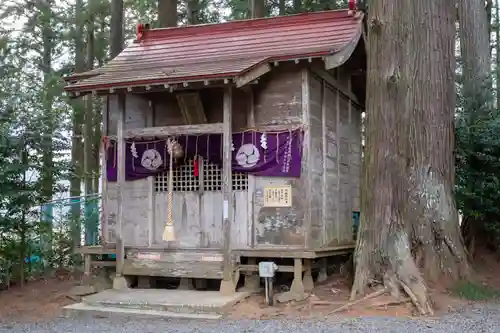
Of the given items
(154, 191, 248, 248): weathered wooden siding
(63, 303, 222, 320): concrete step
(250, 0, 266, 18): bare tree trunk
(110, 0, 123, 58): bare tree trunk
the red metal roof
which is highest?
(250, 0, 266, 18): bare tree trunk

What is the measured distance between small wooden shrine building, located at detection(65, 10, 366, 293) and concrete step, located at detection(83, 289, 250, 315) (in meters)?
0.36

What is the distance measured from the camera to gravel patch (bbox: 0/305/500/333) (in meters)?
7.03

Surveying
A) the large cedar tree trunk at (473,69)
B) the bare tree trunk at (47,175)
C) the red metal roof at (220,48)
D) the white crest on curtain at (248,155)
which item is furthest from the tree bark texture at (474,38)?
the bare tree trunk at (47,175)

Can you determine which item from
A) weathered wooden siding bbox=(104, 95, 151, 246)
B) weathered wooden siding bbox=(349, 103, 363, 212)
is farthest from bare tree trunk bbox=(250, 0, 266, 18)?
weathered wooden siding bbox=(104, 95, 151, 246)

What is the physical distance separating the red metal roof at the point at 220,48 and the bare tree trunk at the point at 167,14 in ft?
10.1

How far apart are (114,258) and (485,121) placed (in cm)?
788

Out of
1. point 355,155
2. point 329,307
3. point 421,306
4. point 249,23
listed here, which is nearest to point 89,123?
point 249,23

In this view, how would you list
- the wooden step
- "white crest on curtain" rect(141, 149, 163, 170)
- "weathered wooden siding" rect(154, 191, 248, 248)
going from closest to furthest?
the wooden step
"weathered wooden siding" rect(154, 191, 248, 248)
"white crest on curtain" rect(141, 149, 163, 170)

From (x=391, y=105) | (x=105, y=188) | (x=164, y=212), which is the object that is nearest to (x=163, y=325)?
(x=164, y=212)

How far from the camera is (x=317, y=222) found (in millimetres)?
10000

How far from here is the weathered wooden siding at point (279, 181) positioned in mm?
9617

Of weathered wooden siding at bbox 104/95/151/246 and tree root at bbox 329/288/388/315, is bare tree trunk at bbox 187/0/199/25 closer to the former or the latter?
weathered wooden siding at bbox 104/95/151/246

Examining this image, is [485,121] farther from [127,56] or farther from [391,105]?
[127,56]

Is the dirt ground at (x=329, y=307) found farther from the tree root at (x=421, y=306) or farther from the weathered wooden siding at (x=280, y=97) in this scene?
the weathered wooden siding at (x=280, y=97)
